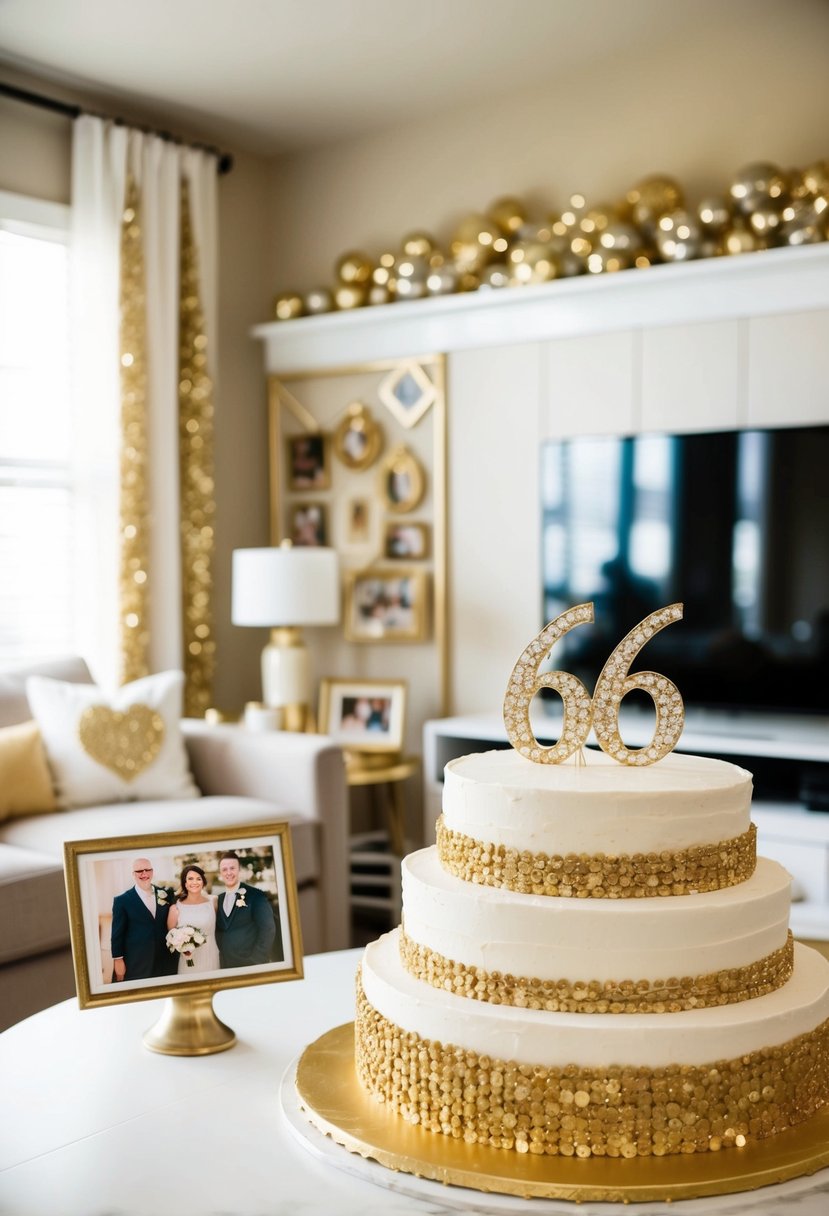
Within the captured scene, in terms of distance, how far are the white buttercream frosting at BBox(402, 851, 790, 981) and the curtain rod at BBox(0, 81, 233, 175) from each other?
340cm

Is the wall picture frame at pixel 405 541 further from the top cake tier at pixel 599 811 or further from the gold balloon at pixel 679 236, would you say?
the top cake tier at pixel 599 811

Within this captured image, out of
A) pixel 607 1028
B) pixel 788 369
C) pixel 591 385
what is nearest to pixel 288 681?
pixel 591 385

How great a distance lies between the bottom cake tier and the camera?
121 cm

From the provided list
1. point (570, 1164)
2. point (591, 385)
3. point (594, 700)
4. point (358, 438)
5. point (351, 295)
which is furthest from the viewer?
point (358, 438)

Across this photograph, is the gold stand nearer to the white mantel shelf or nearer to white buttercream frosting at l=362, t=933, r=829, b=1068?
white buttercream frosting at l=362, t=933, r=829, b=1068

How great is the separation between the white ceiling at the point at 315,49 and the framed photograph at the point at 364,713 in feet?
6.82

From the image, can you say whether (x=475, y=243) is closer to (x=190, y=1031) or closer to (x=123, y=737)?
(x=123, y=737)

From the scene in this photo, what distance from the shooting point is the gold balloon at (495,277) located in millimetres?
4082

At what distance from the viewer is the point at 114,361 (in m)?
4.19

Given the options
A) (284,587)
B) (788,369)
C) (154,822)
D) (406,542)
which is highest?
(788,369)

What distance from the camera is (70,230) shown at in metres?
4.10

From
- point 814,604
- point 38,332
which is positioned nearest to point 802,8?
Answer: point 814,604

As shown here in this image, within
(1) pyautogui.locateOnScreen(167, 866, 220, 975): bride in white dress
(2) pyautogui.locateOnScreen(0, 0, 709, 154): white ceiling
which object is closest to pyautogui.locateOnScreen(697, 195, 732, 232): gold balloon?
(2) pyautogui.locateOnScreen(0, 0, 709, 154): white ceiling

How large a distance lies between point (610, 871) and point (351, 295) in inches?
139
